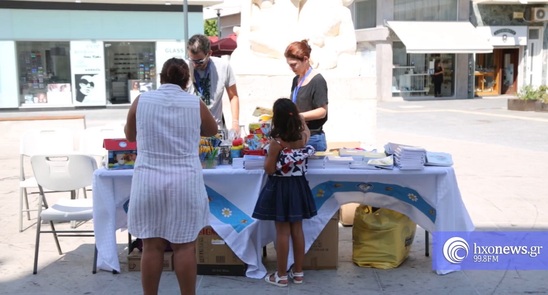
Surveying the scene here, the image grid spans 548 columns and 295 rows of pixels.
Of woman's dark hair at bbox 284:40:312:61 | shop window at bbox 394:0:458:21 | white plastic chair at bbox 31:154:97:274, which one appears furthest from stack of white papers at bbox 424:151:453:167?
shop window at bbox 394:0:458:21

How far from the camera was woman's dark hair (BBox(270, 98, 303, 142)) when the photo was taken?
3957mm

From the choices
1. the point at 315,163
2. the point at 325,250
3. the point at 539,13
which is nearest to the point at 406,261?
the point at 325,250

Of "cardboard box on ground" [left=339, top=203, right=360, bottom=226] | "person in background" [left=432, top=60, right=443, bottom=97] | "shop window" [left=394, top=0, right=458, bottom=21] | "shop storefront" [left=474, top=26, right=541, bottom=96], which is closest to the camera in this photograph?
"cardboard box on ground" [left=339, top=203, right=360, bottom=226]

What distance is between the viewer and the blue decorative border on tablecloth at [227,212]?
4402 millimetres

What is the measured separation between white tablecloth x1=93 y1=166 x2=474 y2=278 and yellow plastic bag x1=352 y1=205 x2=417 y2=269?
161 millimetres

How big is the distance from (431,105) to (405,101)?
2.62 m

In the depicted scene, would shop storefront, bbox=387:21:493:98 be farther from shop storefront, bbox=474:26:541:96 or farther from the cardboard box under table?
the cardboard box under table

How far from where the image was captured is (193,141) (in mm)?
3439

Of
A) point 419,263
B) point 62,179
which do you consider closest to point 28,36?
point 62,179

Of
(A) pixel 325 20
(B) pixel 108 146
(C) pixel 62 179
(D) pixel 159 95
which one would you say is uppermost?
(A) pixel 325 20

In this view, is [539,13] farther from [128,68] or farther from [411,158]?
[411,158]

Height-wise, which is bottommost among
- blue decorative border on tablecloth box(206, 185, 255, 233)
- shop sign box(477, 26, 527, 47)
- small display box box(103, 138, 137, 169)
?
blue decorative border on tablecloth box(206, 185, 255, 233)

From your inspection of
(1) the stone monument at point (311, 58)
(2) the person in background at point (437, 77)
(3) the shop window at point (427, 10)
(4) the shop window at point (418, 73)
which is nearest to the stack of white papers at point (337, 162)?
(1) the stone monument at point (311, 58)

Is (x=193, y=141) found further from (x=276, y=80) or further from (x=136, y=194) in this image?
(x=276, y=80)
